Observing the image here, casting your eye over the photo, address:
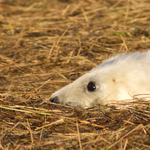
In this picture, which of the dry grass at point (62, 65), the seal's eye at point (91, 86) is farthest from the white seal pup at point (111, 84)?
the dry grass at point (62, 65)

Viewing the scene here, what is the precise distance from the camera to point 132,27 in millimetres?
5133

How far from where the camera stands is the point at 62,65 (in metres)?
4.05

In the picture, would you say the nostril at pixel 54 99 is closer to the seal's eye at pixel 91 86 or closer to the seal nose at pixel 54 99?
the seal nose at pixel 54 99

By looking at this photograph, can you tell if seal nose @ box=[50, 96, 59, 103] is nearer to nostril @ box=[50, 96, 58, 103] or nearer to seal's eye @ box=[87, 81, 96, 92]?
nostril @ box=[50, 96, 58, 103]

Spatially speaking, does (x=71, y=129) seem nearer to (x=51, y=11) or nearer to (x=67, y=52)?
(x=67, y=52)

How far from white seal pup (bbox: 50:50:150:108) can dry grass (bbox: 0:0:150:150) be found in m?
0.12

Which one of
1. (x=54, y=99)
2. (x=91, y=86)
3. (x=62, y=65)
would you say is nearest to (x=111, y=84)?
(x=91, y=86)

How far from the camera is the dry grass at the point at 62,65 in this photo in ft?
7.17

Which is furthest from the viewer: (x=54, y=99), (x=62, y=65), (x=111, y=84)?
(x=62, y=65)

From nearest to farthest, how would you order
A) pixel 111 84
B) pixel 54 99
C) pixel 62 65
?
pixel 111 84, pixel 54 99, pixel 62 65

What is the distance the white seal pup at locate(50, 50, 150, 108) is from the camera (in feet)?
8.67

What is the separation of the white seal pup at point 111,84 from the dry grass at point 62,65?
12 centimetres

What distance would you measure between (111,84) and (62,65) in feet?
4.82

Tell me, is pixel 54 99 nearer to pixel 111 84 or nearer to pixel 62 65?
pixel 111 84
